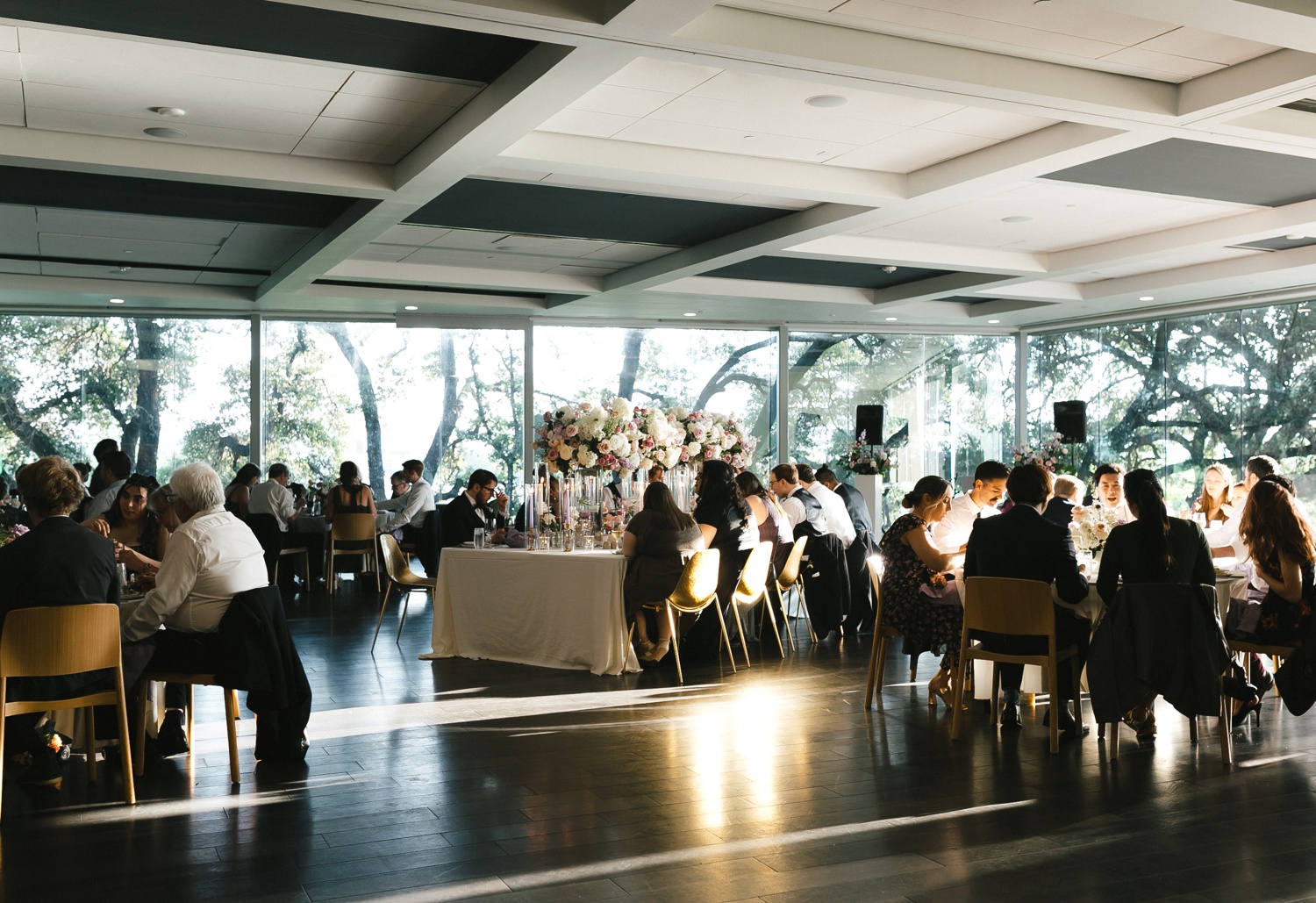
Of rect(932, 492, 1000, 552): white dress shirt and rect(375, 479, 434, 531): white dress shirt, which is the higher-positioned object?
rect(375, 479, 434, 531): white dress shirt

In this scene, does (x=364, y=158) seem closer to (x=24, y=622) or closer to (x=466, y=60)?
(x=466, y=60)

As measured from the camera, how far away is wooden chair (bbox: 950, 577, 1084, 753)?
5.38m

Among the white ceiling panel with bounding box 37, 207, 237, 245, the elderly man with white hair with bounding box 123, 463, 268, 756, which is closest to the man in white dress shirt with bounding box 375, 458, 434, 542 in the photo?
the white ceiling panel with bounding box 37, 207, 237, 245

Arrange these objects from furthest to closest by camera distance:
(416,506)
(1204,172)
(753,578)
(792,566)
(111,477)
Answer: (416,506) → (111,477) → (792,566) → (753,578) → (1204,172)

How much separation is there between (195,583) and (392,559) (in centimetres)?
336

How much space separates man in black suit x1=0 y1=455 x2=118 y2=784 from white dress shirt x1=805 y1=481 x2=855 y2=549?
18.6ft

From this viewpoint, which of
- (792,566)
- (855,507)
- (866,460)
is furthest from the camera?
(866,460)

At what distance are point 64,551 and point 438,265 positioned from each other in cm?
732

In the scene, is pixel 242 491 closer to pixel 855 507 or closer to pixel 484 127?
pixel 855 507

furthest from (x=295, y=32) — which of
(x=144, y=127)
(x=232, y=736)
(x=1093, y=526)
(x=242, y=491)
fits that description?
(x=242, y=491)

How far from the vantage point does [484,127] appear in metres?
6.10

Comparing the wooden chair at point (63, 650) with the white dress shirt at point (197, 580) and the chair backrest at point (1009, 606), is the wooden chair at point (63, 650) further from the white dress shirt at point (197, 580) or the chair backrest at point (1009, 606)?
the chair backrest at point (1009, 606)

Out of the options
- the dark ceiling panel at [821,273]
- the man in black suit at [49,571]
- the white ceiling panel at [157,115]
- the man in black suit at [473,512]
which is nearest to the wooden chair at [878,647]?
the man in black suit at [49,571]

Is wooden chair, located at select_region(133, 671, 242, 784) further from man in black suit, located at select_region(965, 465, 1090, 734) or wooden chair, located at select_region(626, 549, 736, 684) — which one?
man in black suit, located at select_region(965, 465, 1090, 734)
